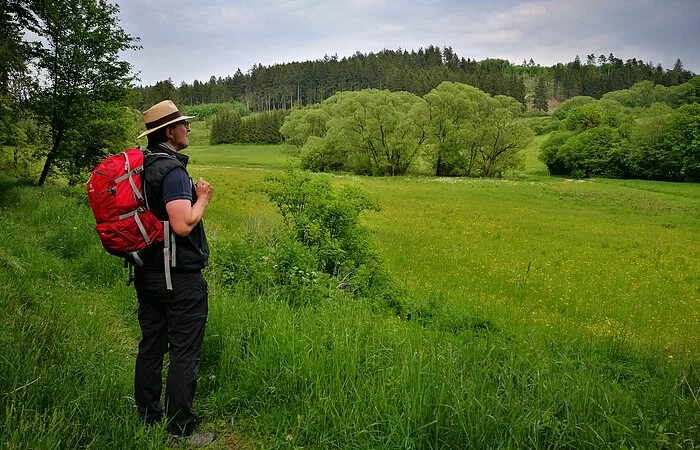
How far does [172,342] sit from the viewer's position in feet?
11.6

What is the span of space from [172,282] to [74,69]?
19.7 meters

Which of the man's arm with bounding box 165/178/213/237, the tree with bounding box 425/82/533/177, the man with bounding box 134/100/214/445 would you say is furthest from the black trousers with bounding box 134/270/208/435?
the tree with bounding box 425/82/533/177

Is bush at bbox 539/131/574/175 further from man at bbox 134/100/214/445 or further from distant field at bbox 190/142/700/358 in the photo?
man at bbox 134/100/214/445

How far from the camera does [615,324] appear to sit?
34.8 ft

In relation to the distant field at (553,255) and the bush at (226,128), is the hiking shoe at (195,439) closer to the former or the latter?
the distant field at (553,255)

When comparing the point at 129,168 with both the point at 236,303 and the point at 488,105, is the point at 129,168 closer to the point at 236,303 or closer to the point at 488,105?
the point at 236,303

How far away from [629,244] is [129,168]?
23805 mm

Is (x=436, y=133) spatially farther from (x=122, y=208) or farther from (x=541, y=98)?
(x=541, y=98)

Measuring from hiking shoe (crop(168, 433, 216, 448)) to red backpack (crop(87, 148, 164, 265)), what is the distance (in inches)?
55.8

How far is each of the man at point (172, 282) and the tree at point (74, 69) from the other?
18511 mm

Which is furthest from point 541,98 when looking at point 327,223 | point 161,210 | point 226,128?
point 161,210

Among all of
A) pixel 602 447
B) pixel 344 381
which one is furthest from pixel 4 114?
pixel 602 447

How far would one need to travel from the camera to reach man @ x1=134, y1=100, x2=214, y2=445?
3.37 metres

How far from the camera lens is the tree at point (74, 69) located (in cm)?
1822
